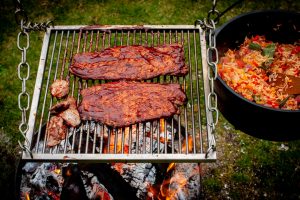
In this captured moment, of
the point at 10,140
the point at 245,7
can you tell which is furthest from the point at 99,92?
the point at 245,7

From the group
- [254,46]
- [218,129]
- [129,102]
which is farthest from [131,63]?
[218,129]

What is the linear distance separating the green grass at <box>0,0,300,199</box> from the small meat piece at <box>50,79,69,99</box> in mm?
2239

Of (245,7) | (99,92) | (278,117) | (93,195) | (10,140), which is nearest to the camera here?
(278,117)

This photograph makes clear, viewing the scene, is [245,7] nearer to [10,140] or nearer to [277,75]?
[277,75]

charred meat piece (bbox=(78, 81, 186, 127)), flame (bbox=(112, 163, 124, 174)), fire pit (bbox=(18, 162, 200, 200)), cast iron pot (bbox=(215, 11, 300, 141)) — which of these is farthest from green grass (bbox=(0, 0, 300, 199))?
charred meat piece (bbox=(78, 81, 186, 127))

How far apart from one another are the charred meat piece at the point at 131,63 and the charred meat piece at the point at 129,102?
0.16m

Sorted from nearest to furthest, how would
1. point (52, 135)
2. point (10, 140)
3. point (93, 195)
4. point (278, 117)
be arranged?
point (278, 117) < point (52, 135) < point (93, 195) < point (10, 140)

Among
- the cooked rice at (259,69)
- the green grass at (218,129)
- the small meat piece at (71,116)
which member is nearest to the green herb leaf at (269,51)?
the cooked rice at (259,69)

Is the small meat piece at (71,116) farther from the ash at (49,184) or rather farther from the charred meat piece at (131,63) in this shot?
the ash at (49,184)

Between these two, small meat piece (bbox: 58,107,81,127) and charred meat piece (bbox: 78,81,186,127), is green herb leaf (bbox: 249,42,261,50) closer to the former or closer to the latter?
charred meat piece (bbox: 78,81,186,127)

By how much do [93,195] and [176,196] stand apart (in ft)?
3.75

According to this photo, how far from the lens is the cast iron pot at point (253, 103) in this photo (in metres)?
3.32

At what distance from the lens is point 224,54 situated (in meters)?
4.45

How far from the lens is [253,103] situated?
10.7 ft
